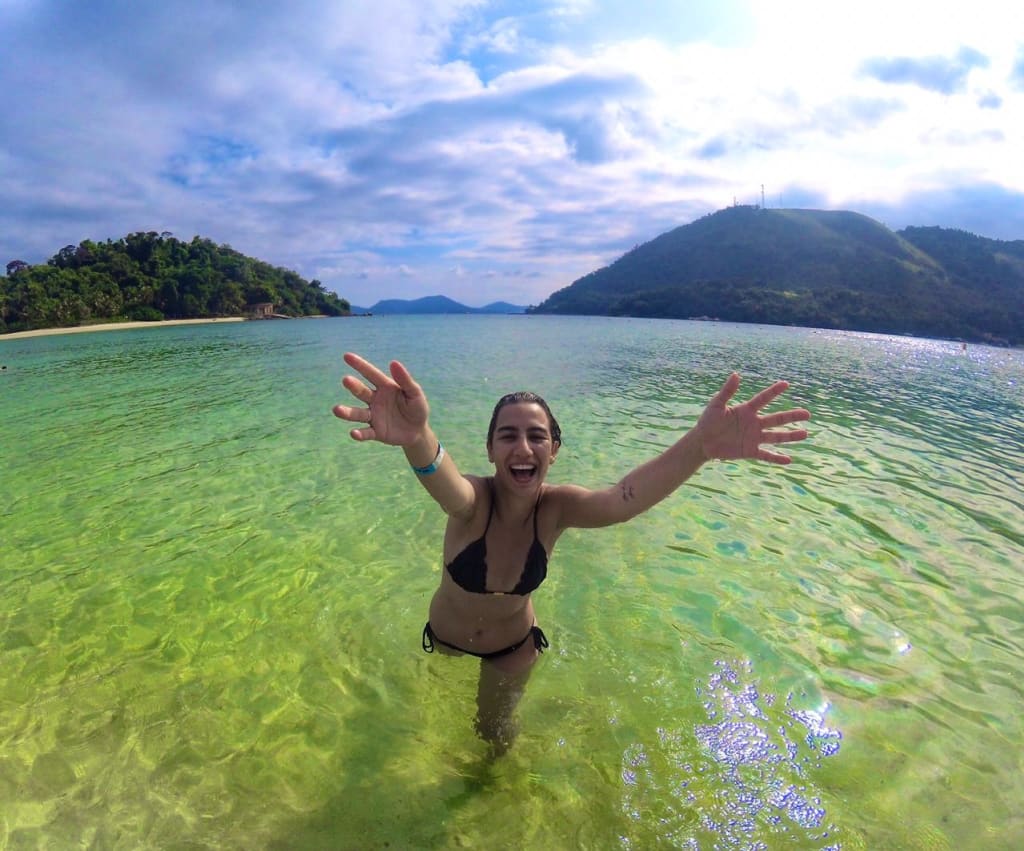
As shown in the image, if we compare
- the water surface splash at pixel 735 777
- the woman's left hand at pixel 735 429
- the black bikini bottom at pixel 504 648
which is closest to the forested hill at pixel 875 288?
the water surface splash at pixel 735 777

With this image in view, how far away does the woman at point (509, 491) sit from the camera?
277cm

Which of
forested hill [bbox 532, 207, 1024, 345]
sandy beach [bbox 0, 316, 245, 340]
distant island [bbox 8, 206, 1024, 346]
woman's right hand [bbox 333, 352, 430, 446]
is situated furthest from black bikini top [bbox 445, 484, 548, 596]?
forested hill [bbox 532, 207, 1024, 345]

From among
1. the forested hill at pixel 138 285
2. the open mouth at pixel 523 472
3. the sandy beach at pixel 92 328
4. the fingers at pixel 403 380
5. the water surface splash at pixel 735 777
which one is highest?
the forested hill at pixel 138 285

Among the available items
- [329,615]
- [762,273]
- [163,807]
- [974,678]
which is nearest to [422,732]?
[163,807]

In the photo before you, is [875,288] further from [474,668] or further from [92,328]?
[92,328]

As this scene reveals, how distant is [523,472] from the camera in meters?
3.06

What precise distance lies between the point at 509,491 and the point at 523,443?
1.13ft

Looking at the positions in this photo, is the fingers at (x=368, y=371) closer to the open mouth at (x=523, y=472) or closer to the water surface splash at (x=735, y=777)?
the open mouth at (x=523, y=472)

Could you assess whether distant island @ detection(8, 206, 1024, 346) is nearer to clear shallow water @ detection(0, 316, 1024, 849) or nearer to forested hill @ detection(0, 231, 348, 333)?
forested hill @ detection(0, 231, 348, 333)

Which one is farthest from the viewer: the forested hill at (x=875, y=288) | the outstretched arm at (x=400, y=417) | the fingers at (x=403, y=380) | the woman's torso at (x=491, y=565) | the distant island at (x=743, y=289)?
the forested hill at (x=875, y=288)

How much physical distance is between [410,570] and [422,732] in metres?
2.44

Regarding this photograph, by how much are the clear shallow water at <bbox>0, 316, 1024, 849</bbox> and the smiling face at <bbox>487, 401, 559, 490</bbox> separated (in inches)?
74.7

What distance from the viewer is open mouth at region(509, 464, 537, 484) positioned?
3.04 m

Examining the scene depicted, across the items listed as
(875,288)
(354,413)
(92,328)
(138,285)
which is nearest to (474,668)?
(354,413)
